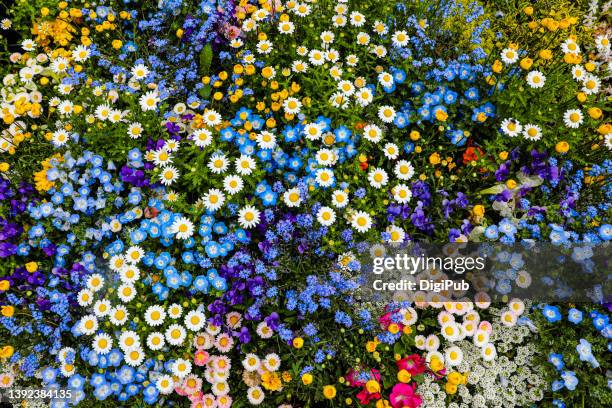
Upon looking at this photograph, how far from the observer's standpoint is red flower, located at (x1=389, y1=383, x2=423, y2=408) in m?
3.17

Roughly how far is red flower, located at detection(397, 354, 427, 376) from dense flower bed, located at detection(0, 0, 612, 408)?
13mm

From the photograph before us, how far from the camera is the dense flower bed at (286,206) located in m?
3.31

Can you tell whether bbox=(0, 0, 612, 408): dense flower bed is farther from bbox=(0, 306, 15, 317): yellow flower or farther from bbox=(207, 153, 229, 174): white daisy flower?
bbox=(0, 306, 15, 317): yellow flower

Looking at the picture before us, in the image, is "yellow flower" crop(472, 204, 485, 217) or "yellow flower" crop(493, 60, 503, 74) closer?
"yellow flower" crop(472, 204, 485, 217)

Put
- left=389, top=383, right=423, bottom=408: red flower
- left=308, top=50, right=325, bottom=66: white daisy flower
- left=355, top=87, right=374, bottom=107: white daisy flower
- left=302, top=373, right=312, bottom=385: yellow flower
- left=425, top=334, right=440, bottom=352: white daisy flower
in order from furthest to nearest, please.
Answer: left=308, top=50, right=325, bottom=66: white daisy flower → left=355, top=87, right=374, bottom=107: white daisy flower → left=425, top=334, right=440, bottom=352: white daisy flower → left=389, top=383, right=423, bottom=408: red flower → left=302, top=373, right=312, bottom=385: yellow flower

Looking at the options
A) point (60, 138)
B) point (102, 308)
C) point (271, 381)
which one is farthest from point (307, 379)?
point (60, 138)

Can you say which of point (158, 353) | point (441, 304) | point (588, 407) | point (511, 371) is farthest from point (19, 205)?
point (588, 407)

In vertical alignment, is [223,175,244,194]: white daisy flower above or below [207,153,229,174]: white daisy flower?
below

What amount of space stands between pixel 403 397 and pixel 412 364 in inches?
8.5

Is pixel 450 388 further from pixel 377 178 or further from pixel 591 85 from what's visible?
pixel 591 85

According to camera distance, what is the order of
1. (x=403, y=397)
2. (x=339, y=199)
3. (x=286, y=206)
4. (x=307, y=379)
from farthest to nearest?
(x=286, y=206), (x=339, y=199), (x=403, y=397), (x=307, y=379)

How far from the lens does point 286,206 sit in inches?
142

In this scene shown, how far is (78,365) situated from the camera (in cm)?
336

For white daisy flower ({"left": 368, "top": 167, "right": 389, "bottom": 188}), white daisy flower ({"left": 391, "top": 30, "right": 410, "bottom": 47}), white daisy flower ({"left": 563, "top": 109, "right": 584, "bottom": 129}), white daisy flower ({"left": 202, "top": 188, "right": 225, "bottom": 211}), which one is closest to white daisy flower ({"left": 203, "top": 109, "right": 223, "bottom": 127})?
white daisy flower ({"left": 202, "top": 188, "right": 225, "bottom": 211})
